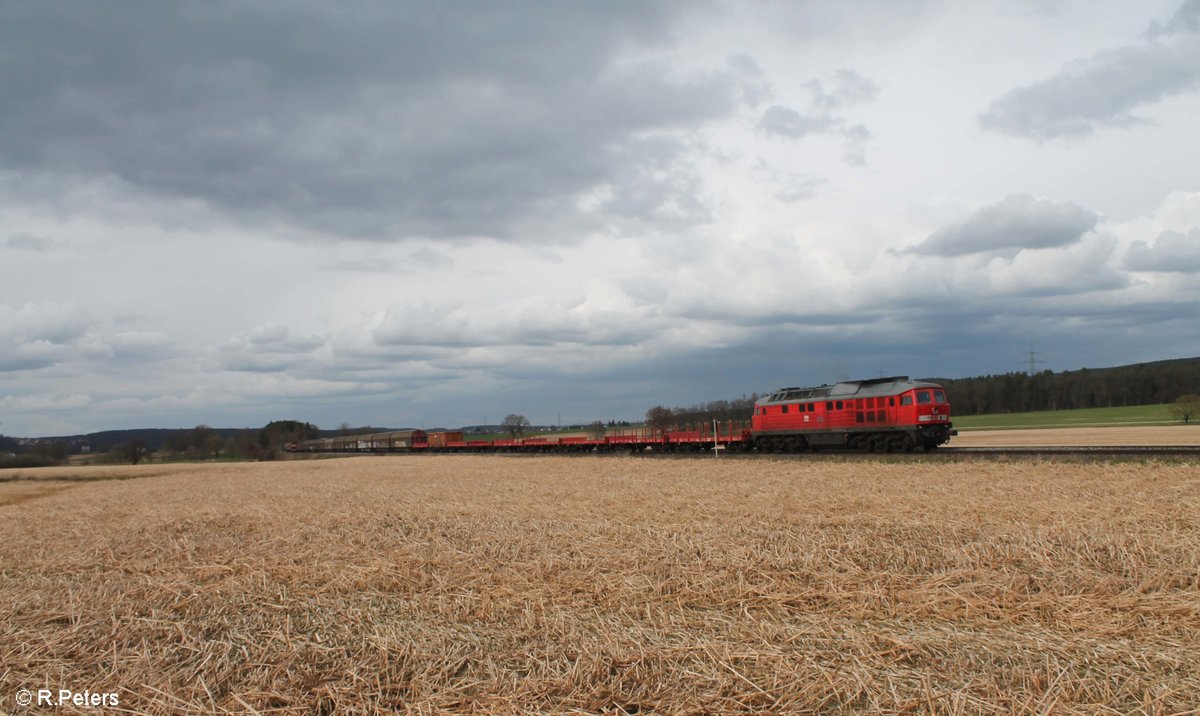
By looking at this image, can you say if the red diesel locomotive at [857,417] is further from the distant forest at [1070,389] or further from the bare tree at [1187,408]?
the distant forest at [1070,389]

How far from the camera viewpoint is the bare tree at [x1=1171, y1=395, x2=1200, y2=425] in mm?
85688

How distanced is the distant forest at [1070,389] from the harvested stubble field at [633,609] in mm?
155008

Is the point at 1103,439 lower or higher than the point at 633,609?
lower

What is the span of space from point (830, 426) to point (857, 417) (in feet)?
6.36

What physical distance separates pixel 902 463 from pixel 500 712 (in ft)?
93.8

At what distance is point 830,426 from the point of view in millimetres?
41812

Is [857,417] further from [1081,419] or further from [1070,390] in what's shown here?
[1070,390]

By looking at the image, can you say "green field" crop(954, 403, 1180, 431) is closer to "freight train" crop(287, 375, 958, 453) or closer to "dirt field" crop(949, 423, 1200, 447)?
"dirt field" crop(949, 423, 1200, 447)

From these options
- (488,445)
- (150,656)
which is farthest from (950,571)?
(488,445)

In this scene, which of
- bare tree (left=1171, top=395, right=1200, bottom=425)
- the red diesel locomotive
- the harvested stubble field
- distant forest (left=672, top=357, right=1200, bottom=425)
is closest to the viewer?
the harvested stubble field

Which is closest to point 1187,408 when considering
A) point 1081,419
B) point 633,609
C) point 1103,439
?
point 1081,419

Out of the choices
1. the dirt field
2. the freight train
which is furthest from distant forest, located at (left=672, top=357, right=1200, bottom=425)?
the freight train

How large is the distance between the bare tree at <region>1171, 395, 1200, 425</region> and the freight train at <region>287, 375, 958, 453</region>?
6459 cm

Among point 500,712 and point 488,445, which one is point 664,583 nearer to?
point 500,712
